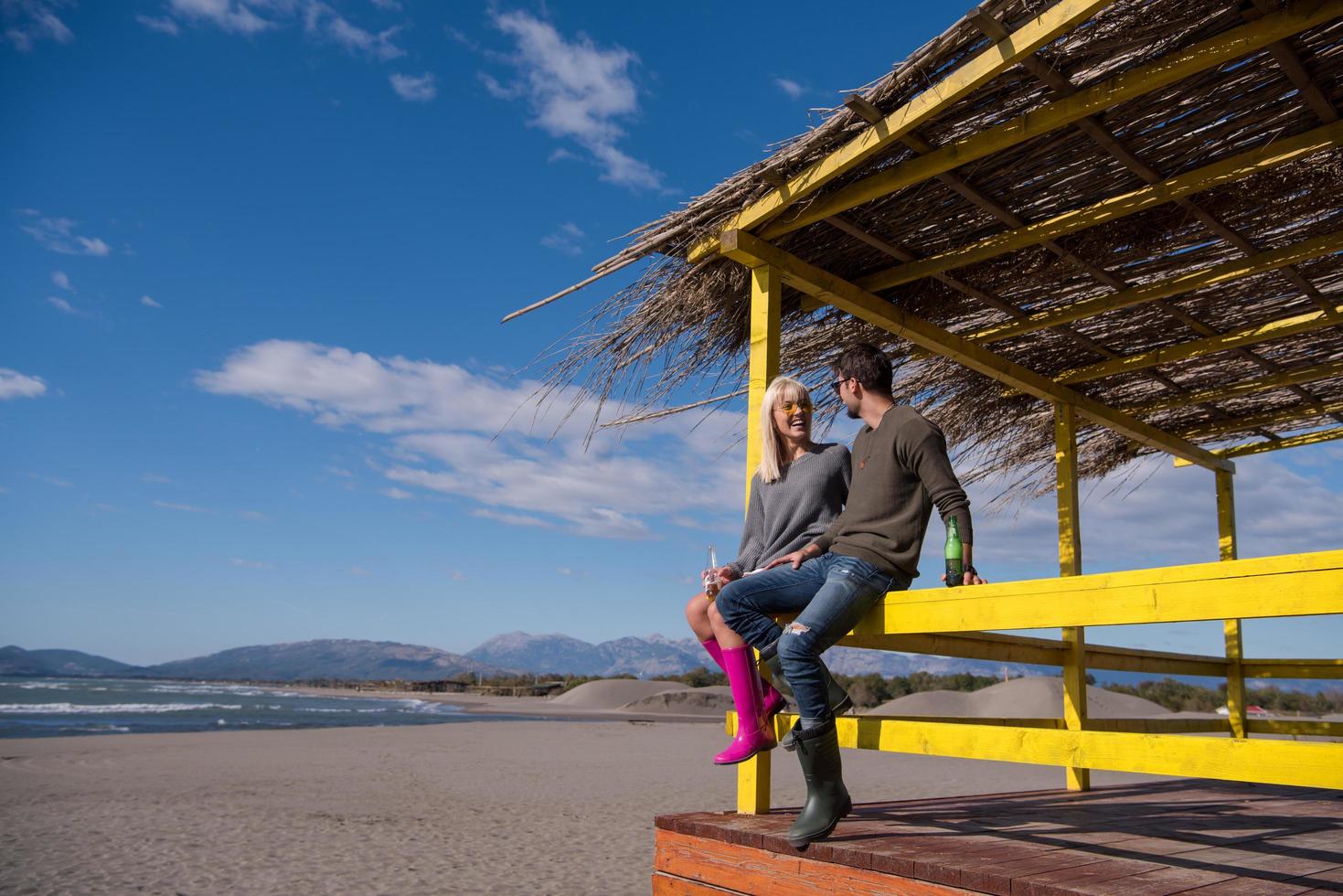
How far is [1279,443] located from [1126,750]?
6.13 metres

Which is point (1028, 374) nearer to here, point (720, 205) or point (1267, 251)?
point (1267, 251)

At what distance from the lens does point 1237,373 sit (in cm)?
591

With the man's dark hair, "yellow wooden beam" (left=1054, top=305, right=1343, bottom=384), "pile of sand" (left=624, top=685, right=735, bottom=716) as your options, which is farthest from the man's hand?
"pile of sand" (left=624, top=685, right=735, bottom=716)

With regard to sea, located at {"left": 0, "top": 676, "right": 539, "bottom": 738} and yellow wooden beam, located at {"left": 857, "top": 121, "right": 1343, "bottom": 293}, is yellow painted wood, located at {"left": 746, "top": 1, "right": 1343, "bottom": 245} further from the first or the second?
sea, located at {"left": 0, "top": 676, "right": 539, "bottom": 738}

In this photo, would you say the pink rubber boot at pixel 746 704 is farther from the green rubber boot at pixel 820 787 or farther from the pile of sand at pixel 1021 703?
the pile of sand at pixel 1021 703

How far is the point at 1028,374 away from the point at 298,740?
15319 mm

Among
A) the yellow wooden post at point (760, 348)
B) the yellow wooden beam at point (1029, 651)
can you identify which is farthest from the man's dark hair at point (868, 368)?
the yellow wooden beam at point (1029, 651)

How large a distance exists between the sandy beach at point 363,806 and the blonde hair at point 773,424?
3880mm

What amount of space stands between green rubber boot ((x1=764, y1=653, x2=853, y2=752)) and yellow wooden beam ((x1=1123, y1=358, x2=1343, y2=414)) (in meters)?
4.23

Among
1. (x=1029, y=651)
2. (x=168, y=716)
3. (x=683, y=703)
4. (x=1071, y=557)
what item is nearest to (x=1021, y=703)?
(x=683, y=703)

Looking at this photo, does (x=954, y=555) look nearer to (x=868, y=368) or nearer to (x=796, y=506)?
(x=796, y=506)

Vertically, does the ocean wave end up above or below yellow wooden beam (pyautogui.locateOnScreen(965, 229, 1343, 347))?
below

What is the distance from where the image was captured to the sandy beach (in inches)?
251

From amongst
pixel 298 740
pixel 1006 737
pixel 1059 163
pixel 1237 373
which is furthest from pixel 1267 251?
pixel 298 740
